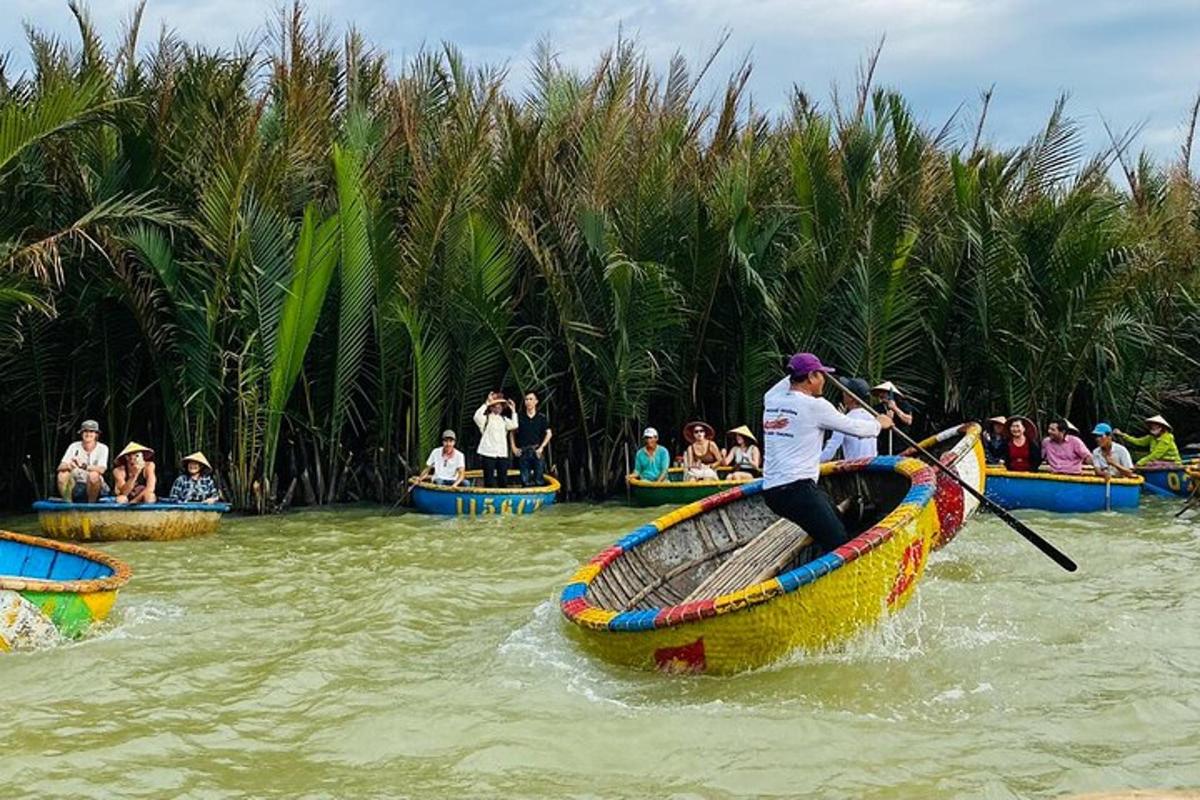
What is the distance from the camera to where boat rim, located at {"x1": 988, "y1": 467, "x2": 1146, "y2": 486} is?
566 inches

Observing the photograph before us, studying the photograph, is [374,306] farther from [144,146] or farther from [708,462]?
[708,462]

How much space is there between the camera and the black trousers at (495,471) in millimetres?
15570

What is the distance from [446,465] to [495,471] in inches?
31.0

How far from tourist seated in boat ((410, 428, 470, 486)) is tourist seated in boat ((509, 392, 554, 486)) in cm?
88

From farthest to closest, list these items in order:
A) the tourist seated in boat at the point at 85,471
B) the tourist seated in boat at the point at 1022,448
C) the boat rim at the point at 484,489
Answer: the tourist seated in boat at the point at 1022,448
the boat rim at the point at 484,489
the tourist seated in boat at the point at 85,471

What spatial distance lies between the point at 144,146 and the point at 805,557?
9.36 meters

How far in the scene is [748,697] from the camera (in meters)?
6.69

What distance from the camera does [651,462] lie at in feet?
51.6

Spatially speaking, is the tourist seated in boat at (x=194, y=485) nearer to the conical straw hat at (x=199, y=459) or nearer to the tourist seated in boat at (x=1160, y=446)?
the conical straw hat at (x=199, y=459)

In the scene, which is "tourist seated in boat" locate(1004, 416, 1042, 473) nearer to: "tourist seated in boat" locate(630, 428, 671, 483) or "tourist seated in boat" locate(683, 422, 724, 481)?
"tourist seated in boat" locate(683, 422, 724, 481)

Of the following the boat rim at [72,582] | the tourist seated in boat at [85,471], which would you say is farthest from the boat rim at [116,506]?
the boat rim at [72,582]

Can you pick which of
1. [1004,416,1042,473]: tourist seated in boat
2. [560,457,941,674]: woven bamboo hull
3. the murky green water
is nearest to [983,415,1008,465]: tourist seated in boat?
[1004,416,1042,473]: tourist seated in boat

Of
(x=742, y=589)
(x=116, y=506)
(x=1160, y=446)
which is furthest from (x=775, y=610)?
(x=1160, y=446)

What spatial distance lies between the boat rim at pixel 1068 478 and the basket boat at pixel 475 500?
5.50m
